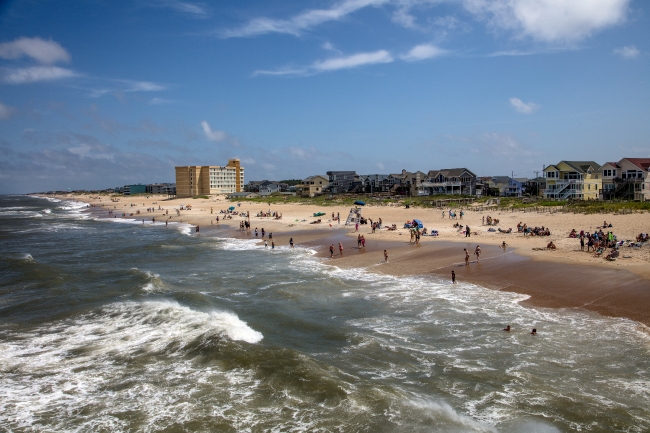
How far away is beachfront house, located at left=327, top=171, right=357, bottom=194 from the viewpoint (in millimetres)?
109250

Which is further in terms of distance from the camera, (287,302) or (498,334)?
(287,302)

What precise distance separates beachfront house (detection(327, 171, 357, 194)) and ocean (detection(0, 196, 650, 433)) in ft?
283

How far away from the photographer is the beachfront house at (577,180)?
203 ft

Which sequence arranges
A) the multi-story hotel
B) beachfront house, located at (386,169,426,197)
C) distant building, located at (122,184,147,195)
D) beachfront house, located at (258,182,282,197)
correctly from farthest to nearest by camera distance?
distant building, located at (122,184,147,195) → the multi-story hotel → beachfront house, located at (258,182,282,197) → beachfront house, located at (386,169,426,197)

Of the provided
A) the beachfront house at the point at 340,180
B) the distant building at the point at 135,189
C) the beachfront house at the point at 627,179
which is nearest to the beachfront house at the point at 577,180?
the beachfront house at the point at 627,179

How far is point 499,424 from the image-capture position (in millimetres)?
9781

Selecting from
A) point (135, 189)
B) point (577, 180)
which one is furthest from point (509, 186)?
point (135, 189)

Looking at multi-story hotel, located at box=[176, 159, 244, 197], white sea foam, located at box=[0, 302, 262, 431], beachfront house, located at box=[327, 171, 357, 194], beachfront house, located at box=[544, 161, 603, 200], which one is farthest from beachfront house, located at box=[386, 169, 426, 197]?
white sea foam, located at box=[0, 302, 262, 431]

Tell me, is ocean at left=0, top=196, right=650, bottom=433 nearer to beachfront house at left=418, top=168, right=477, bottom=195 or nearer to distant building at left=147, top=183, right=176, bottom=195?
beachfront house at left=418, top=168, right=477, bottom=195

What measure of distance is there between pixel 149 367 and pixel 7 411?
3.48 meters

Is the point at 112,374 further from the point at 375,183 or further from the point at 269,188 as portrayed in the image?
the point at 269,188

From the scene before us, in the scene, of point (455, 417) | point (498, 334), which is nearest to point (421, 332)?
point (498, 334)

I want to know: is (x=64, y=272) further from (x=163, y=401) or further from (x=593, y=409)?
(x=593, y=409)

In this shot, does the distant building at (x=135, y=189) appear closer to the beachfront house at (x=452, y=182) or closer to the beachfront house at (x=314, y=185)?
the beachfront house at (x=314, y=185)
